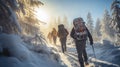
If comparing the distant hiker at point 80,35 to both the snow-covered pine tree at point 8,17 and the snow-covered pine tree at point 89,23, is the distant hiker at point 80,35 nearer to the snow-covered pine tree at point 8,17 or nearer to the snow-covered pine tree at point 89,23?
the snow-covered pine tree at point 8,17

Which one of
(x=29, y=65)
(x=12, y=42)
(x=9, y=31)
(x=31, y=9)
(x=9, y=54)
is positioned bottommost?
(x=29, y=65)

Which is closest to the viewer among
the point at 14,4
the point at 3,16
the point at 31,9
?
the point at 3,16

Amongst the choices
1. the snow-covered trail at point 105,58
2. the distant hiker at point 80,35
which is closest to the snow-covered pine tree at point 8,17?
the distant hiker at point 80,35

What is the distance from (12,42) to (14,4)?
2288mm

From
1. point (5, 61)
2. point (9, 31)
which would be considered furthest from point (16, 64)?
point (9, 31)

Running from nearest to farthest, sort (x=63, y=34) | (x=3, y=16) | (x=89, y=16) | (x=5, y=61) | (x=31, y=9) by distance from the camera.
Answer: (x=5, y=61)
(x=3, y=16)
(x=31, y=9)
(x=63, y=34)
(x=89, y=16)

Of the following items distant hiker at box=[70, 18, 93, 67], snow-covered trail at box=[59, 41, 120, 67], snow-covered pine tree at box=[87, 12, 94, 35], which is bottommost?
snow-covered trail at box=[59, 41, 120, 67]

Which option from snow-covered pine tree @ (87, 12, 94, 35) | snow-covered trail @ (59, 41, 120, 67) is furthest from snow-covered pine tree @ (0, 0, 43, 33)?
snow-covered pine tree @ (87, 12, 94, 35)

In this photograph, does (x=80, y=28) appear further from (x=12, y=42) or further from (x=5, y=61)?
(x=5, y=61)

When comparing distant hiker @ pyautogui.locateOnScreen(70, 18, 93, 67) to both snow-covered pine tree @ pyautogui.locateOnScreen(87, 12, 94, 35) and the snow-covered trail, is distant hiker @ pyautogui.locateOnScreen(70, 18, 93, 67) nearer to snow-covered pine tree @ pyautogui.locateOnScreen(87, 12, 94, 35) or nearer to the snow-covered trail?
the snow-covered trail

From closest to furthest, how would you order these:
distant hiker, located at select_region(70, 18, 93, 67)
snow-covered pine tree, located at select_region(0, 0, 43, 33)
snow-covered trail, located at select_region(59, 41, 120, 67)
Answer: snow-covered pine tree, located at select_region(0, 0, 43, 33), distant hiker, located at select_region(70, 18, 93, 67), snow-covered trail, located at select_region(59, 41, 120, 67)

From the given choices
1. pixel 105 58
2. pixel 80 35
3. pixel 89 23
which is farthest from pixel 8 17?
pixel 89 23

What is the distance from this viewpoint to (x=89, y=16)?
86.2 m

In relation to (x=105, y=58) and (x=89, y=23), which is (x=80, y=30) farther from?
(x=89, y=23)
